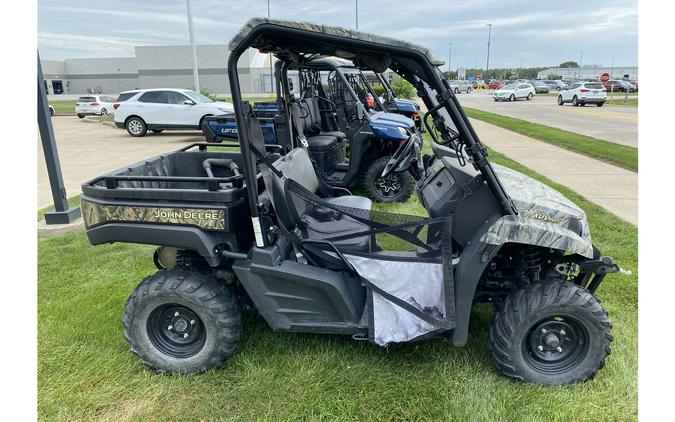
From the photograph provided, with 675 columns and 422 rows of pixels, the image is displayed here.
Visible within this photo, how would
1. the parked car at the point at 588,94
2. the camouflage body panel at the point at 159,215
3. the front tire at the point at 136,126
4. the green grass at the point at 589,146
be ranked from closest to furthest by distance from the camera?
the camouflage body panel at the point at 159,215 → the green grass at the point at 589,146 → the front tire at the point at 136,126 → the parked car at the point at 588,94

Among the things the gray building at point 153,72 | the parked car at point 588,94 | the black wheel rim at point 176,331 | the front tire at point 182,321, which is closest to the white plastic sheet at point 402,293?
the front tire at point 182,321

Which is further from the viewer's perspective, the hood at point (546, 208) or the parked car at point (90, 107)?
the parked car at point (90, 107)

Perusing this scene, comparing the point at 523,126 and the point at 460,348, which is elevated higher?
the point at 523,126

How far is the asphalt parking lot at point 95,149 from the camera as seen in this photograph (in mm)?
8448

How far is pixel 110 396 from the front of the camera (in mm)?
2617

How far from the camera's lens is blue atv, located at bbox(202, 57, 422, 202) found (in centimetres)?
580

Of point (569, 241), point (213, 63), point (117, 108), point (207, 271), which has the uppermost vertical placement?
point (213, 63)

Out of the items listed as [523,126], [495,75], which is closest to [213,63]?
[523,126]

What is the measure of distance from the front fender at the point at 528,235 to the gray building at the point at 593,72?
6240 cm

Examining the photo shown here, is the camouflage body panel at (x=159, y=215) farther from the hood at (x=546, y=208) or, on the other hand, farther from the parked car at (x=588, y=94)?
the parked car at (x=588, y=94)

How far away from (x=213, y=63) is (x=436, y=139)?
171 feet

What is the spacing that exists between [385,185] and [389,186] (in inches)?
2.3

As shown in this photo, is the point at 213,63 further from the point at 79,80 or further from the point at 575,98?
the point at 575,98

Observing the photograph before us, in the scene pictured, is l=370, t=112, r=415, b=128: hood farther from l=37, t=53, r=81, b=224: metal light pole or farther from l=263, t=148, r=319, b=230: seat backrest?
l=37, t=53, r=81, b=224: metal light pole
